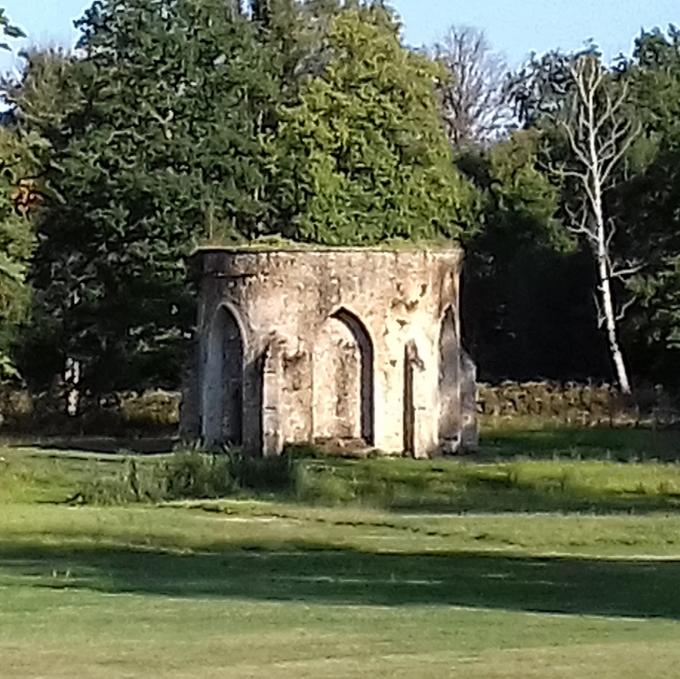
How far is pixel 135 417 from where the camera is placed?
70.8 m

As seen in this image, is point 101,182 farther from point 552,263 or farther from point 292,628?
point 292,628

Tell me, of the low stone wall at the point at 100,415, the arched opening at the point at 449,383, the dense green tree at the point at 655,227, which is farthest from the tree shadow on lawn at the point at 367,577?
the dense green tree at the point at 655,227

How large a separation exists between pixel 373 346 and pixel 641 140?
86.8 feet

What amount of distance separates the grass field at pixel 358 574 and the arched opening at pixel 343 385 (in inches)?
206

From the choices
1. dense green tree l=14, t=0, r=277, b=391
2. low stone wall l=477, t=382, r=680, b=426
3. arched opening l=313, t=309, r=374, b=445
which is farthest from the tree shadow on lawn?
dense green tree l=14, t=0, r=277, b=391

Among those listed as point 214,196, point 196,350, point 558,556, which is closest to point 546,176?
point 214,196

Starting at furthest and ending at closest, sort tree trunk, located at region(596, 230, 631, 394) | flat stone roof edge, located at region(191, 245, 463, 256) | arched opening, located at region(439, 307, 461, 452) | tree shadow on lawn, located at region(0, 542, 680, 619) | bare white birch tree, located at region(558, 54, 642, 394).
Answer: bare white birch tree, located at region(558, 54, 642, 394), tree trunk, located at region(596, 230, 631, 394), arched opening, located at region(439, 307, 461, 452), flat stone roof edge, located at region(191, 245, 463, 256), tree shadow on lawn, located at region(0, 542, 680, 619)

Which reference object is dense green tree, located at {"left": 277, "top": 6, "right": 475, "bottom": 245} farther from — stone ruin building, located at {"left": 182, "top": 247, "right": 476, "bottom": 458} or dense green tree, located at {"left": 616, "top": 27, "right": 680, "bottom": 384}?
stone ruin building, located at {"left": 182, "top": 247, "right": 476, "bottom": 458}

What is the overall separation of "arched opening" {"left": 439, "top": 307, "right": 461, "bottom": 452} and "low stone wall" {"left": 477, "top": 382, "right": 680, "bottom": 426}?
1114 centimetres

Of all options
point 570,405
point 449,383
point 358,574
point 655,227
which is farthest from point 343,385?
point 358,574

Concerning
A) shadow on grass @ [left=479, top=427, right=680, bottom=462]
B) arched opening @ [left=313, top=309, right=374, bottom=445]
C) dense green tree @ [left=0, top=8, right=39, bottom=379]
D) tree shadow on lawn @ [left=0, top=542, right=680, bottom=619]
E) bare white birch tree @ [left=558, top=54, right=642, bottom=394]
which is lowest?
tree shadow on lawn @ [left=0, top=542, right=680, bottom=619]

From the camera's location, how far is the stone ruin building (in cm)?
5528

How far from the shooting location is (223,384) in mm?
57812

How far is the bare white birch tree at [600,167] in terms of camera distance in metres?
73.6
